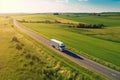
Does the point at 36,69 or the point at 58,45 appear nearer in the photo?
the point at 36,69

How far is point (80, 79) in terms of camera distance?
36406 mm

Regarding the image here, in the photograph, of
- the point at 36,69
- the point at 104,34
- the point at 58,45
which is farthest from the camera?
the point at 104,34

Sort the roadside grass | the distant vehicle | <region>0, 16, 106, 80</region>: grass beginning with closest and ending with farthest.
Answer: <region>0, 16, 106, 80</region>: grass → the distant vehicle → the roadside grass

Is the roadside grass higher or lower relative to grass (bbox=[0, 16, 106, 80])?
lower

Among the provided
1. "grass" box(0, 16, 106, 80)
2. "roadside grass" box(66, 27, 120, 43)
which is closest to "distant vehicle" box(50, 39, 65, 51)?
"grass" box(0, 16, 106, 80)

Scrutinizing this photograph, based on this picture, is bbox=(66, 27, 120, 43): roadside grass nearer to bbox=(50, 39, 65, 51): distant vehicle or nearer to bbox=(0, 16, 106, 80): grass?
bbox=(50, 39, 65, 51): distant vehicle

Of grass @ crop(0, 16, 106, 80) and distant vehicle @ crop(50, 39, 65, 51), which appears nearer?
grass @ crop(0, 16, 106, 80)

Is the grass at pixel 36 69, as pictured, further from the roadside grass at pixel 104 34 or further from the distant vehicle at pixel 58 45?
the roadside grass at pixel 104 34

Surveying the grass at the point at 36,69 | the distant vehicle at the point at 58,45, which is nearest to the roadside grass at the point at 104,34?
the distant vehicle at the point at 58,45

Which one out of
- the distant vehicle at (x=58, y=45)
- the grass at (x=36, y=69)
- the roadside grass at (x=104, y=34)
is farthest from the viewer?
the roadside grass at (x=104, y=34)

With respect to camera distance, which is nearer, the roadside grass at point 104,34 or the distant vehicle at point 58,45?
the distant vehicle at point 58,45

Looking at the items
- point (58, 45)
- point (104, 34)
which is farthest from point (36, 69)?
point (104, 34)

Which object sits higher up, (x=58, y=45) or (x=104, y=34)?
(x=58, y=45)

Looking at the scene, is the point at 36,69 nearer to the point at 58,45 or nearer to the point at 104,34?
the point at 58,45
